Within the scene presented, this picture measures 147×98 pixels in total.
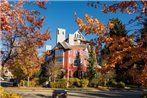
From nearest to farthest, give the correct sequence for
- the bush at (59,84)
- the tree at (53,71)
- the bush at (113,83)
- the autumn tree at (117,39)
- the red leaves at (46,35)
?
1. the autumn tree at (117,39)
2. the red leaves at (46,35)
3. the bush at (59,84)
4. the bush at (113,83)
5. the tree at (53,71)

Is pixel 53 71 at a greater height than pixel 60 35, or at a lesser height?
lesser

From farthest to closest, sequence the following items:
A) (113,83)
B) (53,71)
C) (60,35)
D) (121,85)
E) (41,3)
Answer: (60,35), (53,71), (113,83), (121,85), (41,3)

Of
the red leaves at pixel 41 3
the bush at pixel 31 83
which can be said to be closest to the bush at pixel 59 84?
the bush at pixel 31 83

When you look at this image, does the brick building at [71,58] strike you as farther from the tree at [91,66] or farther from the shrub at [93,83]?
the shrub at [93,83]

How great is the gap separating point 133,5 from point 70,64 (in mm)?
63025

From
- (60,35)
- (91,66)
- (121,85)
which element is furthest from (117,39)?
(60,35)

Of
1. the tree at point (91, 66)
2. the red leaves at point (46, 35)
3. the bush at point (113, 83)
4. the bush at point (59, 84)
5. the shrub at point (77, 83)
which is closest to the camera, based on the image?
the red leaves at point (46, 35)

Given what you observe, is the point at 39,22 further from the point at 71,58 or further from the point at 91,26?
the point at 71,58

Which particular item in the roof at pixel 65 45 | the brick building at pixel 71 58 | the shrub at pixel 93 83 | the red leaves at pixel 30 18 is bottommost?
the shrub at pixel 93 83

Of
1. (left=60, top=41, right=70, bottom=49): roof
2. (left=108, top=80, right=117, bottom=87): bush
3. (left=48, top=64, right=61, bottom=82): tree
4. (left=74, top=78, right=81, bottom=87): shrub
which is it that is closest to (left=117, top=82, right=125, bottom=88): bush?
(left=108, top=80, right=117, bottom=87): bush

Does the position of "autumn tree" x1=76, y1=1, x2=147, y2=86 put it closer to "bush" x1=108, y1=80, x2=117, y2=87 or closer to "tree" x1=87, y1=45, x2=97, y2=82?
"bush" x1=108, y1=80, x2=117, y2=87

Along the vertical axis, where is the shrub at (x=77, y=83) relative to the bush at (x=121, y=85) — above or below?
above

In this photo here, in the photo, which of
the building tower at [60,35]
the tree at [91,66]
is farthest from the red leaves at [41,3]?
the building tower at [60,35]

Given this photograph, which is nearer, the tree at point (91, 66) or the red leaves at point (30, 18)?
the red leaves at point (30, 18)
